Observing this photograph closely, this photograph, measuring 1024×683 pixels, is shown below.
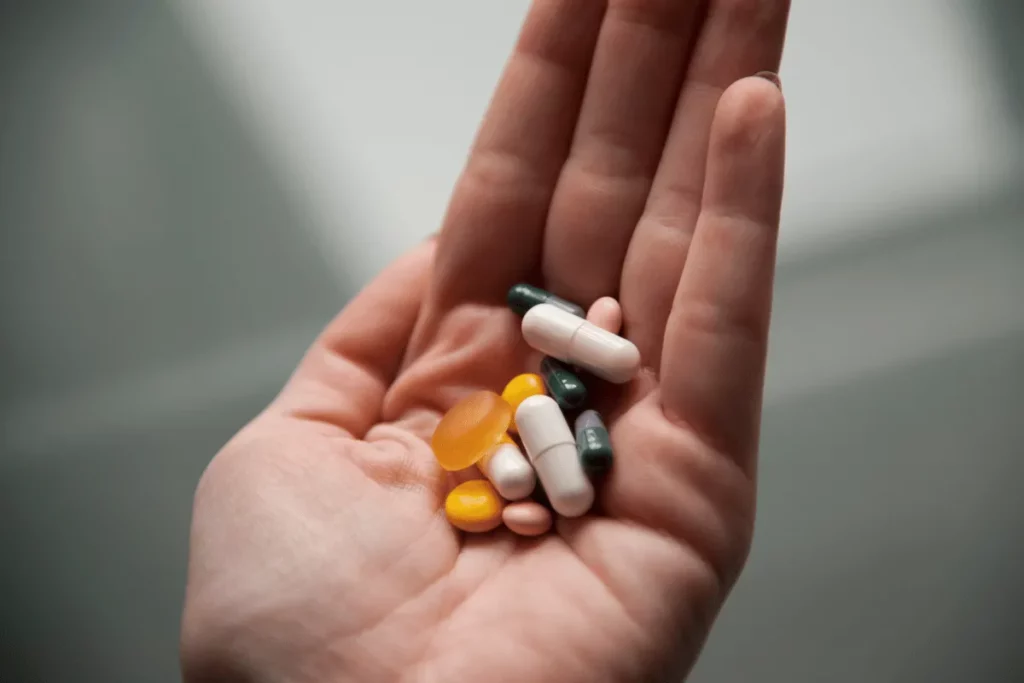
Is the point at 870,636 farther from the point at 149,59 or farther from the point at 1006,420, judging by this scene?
the point at 149,59

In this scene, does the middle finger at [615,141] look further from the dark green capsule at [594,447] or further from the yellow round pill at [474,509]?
the yellow round pill at [474,509]

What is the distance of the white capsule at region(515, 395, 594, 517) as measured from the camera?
45.8 inches

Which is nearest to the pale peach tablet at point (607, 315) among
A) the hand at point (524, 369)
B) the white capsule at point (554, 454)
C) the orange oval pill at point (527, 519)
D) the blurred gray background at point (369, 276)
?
the hand at point (524, 369)

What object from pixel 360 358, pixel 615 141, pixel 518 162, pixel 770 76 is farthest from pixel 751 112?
pixel 360 358

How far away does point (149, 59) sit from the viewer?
6.60 feet

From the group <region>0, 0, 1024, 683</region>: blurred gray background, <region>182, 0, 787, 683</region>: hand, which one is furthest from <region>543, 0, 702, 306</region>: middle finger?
<region>0, 0, 1024, 683</region>: blurred gray background

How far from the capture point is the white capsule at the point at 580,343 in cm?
120

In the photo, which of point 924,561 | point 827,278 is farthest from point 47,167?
point 924,561

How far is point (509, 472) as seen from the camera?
1222 millimetres

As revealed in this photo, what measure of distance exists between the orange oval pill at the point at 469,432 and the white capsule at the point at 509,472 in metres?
0.02

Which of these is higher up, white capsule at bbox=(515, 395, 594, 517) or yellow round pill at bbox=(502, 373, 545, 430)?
yellow round pill at bbox=(502, 373, 545, 430)

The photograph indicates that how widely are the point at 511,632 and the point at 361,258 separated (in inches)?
39.7

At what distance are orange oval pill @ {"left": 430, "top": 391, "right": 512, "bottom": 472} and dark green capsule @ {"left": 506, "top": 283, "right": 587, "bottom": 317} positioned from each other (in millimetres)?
146

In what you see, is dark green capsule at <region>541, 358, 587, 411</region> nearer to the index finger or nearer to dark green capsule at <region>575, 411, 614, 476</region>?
dark green capsule at <region>575, 411, 614, 476</region>
